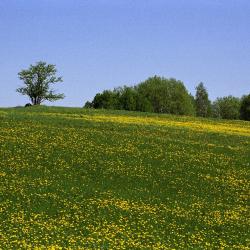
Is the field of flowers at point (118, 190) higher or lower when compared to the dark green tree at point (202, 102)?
lower

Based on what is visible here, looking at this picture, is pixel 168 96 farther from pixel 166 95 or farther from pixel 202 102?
pixel 202 102

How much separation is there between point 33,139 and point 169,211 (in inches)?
592

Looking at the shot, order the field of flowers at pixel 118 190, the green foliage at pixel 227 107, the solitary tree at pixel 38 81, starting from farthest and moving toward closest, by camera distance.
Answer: the green foliage at pixel 227 107 → the solitary tree at pixel 38 81 → the field of flowers at pixel 118 190

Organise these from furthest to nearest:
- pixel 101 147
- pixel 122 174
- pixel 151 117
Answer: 1. pixel 151 117
2. pixel 101 147
3. pixel 122 174

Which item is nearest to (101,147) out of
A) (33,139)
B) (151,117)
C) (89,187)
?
(33,139)

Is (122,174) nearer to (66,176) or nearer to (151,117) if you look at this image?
(66,176)

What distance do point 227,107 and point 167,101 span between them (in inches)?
1284

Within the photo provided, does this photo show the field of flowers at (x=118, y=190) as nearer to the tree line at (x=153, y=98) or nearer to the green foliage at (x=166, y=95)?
the tree line at (x=153, y=98)

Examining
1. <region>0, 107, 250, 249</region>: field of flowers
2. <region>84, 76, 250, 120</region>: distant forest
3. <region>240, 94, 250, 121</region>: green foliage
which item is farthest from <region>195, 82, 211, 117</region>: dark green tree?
<region>0, 107, 250, 249</region>: field of flowers

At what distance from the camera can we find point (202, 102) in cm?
17762

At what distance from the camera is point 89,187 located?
86.0ft

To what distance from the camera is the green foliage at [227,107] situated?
171500 mm

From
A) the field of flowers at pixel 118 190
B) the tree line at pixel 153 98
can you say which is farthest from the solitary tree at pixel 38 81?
the field of flowers at pixel 118 190

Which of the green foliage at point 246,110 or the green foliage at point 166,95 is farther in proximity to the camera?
the green foliage at point 166,95
